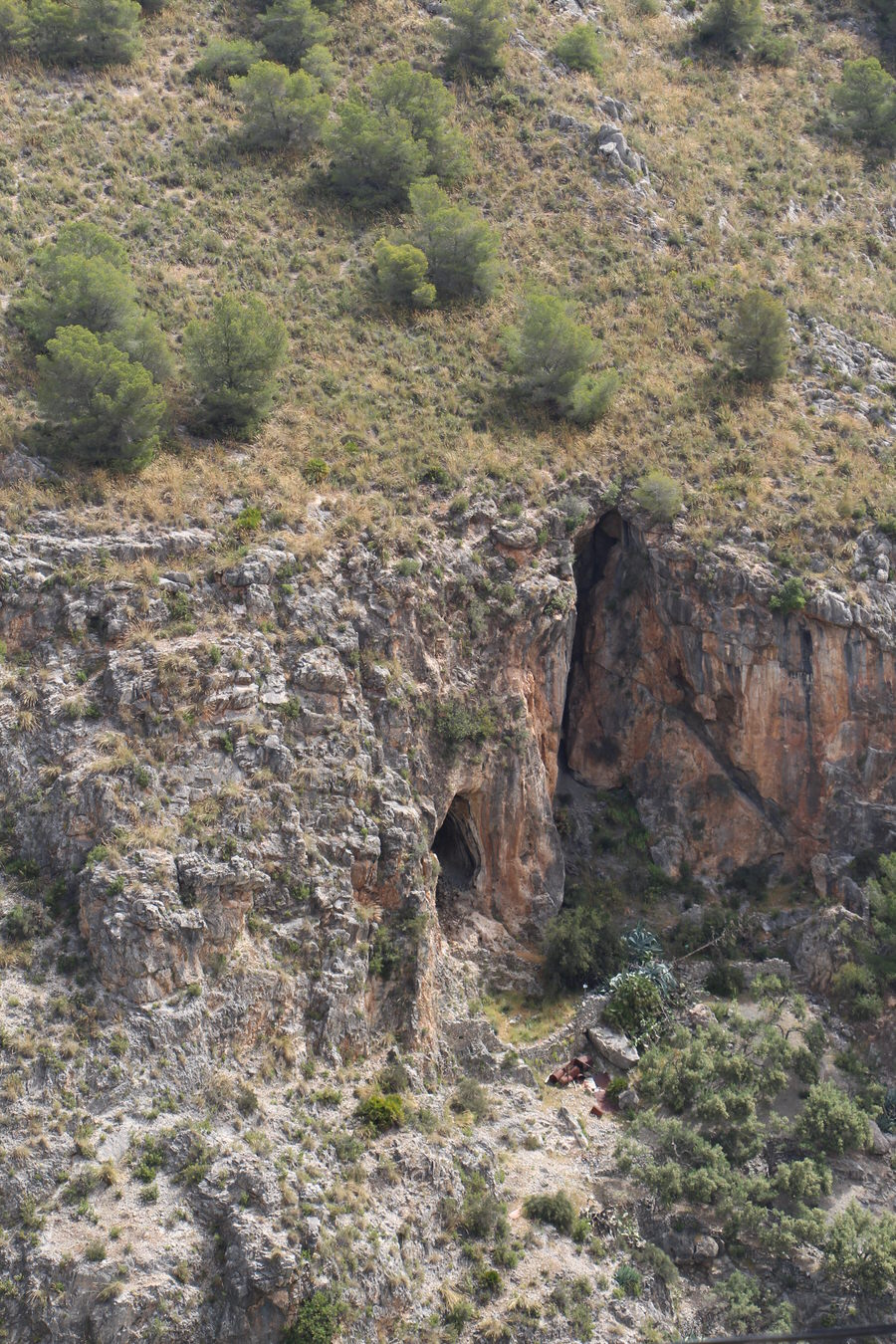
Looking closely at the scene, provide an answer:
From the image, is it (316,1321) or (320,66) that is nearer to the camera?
(316,1321)

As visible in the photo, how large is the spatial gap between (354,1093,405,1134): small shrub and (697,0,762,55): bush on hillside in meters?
55.3

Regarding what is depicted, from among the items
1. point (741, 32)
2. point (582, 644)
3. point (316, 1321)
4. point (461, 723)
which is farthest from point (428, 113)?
point (316, 1321)

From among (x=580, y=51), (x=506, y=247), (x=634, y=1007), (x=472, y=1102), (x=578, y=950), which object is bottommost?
(x=472, y=1102)

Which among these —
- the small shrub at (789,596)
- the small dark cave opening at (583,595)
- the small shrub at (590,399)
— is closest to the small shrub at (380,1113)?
the small dark cave opening at (583,595)

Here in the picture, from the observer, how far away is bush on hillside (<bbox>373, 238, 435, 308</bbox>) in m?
41.0

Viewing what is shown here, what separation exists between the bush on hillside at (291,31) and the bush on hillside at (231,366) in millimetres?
21735

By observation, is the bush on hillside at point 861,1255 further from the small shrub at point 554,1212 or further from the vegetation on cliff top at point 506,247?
the vegetation on cliff top at point 506,247

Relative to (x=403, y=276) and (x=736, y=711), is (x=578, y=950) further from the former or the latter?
(x=403, y=276)

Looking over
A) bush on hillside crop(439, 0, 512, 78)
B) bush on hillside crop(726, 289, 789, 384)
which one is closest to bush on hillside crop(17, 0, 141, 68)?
bush on hillside crop(439, 0, 512, 78)

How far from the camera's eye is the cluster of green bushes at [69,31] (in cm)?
4494

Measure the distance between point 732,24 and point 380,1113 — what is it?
184 feet

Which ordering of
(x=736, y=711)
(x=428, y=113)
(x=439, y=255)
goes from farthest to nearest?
(x=428, y=113)
(x=439, y=255)
(x=736, y=711)

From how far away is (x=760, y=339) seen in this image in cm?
4194

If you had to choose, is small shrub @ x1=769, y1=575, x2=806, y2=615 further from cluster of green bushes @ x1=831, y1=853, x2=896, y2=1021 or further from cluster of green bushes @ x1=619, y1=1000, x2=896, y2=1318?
cluster of green bushes @ x1=619, y1=1000, x2=896, y2=1318
